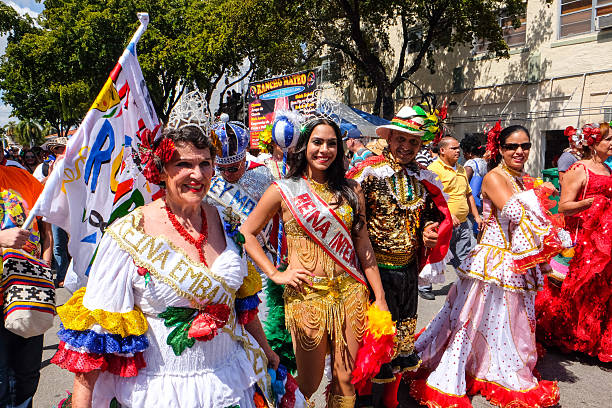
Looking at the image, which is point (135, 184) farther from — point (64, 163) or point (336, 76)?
point (336, 76)

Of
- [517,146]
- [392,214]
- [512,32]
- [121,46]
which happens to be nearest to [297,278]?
[392,214]

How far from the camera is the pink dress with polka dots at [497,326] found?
3.37 metres

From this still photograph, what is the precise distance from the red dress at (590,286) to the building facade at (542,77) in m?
10.1

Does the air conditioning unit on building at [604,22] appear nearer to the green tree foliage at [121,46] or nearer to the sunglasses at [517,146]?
the green tree foliage at [121,46]

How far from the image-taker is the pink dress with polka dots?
3.37 meters

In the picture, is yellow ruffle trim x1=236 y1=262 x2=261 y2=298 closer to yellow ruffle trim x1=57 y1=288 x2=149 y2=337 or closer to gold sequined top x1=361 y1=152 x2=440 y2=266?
yellow ruffle trim x1=57 y1=288 x2=149 y2=337

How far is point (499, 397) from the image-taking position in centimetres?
341

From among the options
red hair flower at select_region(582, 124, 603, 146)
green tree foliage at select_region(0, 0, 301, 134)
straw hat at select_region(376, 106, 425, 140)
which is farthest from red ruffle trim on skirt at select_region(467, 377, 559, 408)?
green tree foliage at select_region(0, 0, 301, 134)

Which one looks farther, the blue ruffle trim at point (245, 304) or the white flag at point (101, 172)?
the white flag at point (101, 172)

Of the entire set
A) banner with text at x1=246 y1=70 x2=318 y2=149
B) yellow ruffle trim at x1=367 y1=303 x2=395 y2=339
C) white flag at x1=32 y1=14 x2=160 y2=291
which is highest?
banner with text at x1=246 y1=70 x2=318 y2=149

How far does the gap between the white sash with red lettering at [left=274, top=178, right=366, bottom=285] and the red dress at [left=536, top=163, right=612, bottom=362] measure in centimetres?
→ 266

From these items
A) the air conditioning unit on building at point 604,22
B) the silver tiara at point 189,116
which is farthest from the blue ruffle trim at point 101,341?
the air conditioning unit on building at point 604,22

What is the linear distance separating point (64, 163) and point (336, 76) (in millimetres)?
20941

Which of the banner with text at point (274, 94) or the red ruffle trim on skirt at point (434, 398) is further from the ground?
the banner with text at point (274, 94)
